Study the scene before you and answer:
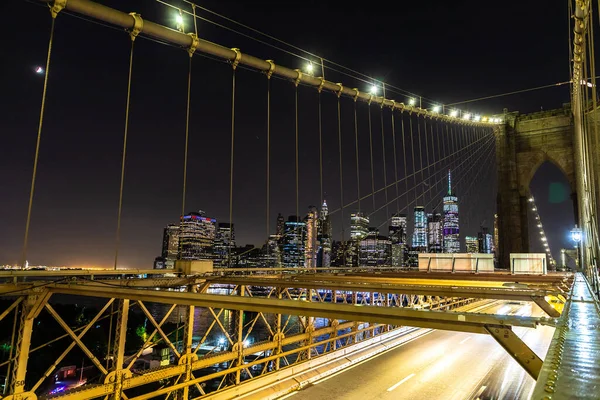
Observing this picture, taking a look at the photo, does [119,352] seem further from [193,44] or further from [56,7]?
[193,44]

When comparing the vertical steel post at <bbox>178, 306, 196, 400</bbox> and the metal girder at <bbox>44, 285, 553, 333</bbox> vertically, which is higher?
the metal girder at <bbox>44, 285, 553, 333</bbox>

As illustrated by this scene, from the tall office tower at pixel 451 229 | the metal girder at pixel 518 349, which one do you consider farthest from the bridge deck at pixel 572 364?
the tall office tower at pixel 451 229

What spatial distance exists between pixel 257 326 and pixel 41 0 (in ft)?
264

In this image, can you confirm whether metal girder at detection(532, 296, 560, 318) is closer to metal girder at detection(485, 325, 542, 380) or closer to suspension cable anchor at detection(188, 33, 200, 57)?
metal girder at detection(485, 325, 542, 380)

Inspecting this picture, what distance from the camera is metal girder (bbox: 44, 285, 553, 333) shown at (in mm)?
4605

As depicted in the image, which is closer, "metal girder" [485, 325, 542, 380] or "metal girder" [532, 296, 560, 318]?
"metal girder" [485, 325, 542, 380]

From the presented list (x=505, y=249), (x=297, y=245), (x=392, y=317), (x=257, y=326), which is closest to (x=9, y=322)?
(x=257, y=326)

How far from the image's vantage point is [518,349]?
4.04 m

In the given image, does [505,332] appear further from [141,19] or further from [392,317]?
[141,19]

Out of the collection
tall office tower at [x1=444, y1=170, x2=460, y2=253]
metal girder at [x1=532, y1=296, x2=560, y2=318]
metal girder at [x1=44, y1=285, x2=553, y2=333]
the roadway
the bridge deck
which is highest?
tall office tower at [x1=444, y1=170, x2=460, y2=253]

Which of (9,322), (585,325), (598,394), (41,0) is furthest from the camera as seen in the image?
(9,322)

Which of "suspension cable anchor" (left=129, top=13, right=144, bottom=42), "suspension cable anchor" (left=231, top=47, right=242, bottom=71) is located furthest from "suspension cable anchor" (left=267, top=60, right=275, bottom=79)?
"suspension cable anchor" (left=129, top=13, right=144, bottom=42)

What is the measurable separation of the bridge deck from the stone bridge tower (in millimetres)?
42089

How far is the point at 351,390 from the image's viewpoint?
12.9 m
